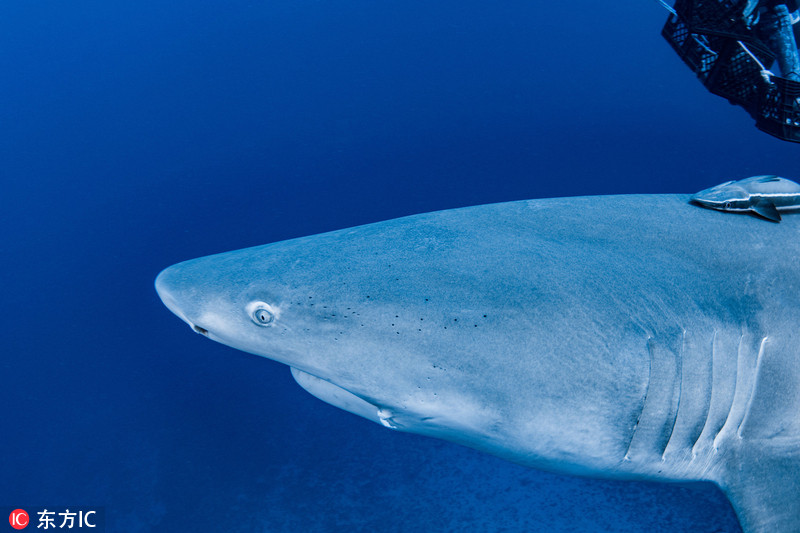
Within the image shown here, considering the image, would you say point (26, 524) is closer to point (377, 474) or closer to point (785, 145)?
point (377, 474)

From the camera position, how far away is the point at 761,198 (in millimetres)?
1076

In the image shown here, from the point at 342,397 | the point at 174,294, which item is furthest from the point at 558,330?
the point at 174,294

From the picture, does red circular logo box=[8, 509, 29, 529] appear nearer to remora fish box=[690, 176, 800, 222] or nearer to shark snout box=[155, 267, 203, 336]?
shark snout box=[155, 267, 203, 336]

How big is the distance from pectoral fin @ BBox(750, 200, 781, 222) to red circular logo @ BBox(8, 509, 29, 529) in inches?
88.0

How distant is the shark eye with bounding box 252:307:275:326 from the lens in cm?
92

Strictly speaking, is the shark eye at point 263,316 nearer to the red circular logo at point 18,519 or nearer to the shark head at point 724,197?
the shark head at point 724,197

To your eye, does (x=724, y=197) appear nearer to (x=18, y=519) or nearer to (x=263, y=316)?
(x=263, y=316)

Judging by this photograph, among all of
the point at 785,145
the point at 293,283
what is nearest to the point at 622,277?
the point at 293,283

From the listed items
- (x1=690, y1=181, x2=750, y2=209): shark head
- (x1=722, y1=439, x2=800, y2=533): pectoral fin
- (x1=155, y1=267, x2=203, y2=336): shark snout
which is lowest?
(x1=722, y1=439, x2=800, y2=533): pectoral fin

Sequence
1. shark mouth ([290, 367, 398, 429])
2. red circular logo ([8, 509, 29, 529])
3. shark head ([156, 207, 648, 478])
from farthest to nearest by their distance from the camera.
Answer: red circular logo ([8, 509, 29, 529])
shark mouth ([290, 367, 398, 429])
shark head ([156, 207, 648, 478])

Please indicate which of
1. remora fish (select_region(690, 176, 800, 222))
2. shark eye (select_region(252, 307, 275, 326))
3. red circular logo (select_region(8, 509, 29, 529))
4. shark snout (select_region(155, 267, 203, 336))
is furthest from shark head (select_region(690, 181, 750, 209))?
red circular logo (select_region(8, 509, 29, 529))

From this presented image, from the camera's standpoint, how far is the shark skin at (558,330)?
0.91 meters

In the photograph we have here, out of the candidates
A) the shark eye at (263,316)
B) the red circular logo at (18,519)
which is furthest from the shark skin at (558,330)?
the red circular logo at (18,519)

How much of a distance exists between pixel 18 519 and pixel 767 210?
2.29 m
